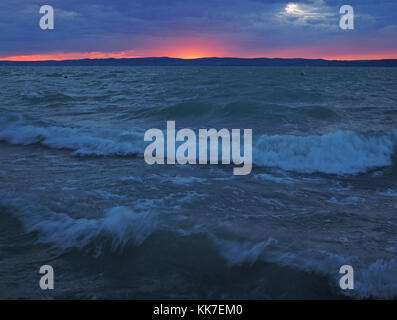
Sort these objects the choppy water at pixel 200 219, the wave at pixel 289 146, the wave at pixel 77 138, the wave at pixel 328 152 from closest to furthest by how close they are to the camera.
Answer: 1. the choppy water at pixel 200 219
2. the wave at pixel 328 152
3. the wave at pixel 289 146
4. the wave at pixel 77 138

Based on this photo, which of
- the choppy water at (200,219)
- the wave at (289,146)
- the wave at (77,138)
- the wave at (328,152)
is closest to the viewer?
the choppy water at (200,219)

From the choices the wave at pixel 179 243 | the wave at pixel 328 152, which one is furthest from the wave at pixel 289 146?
the wave at pixel 179 243

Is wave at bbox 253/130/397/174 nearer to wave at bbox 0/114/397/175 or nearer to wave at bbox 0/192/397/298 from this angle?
wave at bbox 0/114/397/175

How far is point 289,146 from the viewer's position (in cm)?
868

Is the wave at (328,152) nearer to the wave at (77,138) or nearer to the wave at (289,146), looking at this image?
the wave at (289,146)

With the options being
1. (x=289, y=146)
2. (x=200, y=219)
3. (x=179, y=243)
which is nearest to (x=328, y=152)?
(x=289, y=146)

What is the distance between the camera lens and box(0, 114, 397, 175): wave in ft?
26.1

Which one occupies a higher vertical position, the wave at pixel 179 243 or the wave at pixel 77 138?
the wave at pixel 77 138

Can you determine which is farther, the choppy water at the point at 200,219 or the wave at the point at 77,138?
the wave at the point at 77,138

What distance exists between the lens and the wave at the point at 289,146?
26.1ft

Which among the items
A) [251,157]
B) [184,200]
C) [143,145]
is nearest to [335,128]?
[251,157]

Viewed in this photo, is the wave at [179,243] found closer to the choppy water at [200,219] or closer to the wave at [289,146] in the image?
the choppy water at [200,219]

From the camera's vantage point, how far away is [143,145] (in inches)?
360
